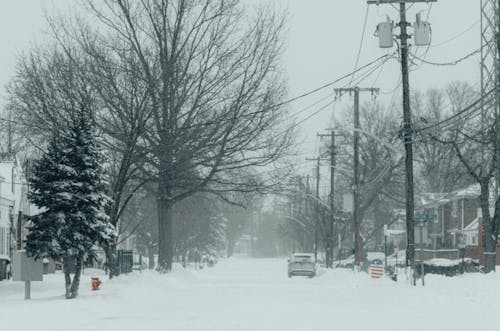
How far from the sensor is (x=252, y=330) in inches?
665

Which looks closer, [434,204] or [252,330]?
[252,330]

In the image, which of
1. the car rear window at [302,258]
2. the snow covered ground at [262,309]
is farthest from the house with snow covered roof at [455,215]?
the snow covered ground at [262,309]

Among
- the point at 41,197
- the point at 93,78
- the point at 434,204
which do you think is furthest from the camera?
the point at 434,204

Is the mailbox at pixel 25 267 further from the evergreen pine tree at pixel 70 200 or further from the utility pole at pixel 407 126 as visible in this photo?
the utility pole at pixel 407 126

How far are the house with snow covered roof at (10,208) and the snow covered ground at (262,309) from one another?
12210 millimetres

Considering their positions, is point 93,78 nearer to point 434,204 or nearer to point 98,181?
point 98,181

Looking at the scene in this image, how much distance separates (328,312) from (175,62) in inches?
734

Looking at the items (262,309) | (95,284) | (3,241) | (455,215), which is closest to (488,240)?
(95,284)

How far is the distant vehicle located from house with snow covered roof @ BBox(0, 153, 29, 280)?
16801mm

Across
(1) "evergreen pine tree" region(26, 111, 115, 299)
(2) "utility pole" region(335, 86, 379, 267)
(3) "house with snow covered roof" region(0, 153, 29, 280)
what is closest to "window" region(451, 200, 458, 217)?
(2) "utility pole" region(335, 86, 379, 267)

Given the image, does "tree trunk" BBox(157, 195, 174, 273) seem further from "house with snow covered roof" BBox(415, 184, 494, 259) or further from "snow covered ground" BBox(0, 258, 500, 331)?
"house with snow covered roof" BBox(415, 184, 494, 259)

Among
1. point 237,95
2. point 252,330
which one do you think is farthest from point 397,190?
point 252,330

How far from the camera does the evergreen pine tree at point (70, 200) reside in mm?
26000

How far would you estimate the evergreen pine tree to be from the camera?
2600 centimetres
